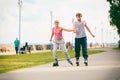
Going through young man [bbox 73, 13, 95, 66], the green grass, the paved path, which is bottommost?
the paved path

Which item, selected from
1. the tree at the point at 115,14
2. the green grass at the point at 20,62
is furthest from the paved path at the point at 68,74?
the green grass at the point at 20,62

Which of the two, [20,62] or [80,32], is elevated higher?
[80,32]

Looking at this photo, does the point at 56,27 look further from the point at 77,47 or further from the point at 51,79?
the point at 51,79

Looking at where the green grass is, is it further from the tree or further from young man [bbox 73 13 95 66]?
the tree

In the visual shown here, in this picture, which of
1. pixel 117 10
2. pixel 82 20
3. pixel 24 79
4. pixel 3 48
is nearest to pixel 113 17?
pixel 117 10

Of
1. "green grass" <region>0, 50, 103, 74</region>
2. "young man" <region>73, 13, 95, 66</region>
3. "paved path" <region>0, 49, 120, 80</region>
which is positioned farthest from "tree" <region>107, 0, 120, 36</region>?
"green grass" <region>0, 50, 103, 74</region>

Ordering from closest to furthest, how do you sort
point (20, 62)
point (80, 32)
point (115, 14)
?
point (115, 14) → point (80, 32) → point (20, 62)

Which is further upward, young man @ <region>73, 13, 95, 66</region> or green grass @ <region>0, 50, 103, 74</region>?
young man @ <region>73, 13, 95, 66</region>

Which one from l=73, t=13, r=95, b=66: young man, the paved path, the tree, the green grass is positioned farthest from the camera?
the green grass

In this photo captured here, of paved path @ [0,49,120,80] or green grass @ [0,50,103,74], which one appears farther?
green grass @ [0,50,103,74]

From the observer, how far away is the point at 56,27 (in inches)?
375

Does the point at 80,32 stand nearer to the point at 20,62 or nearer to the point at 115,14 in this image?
the point at 115,14

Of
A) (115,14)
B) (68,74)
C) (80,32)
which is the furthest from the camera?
(80,32)

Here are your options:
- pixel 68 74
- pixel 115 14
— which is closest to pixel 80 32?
pixel 115 14
